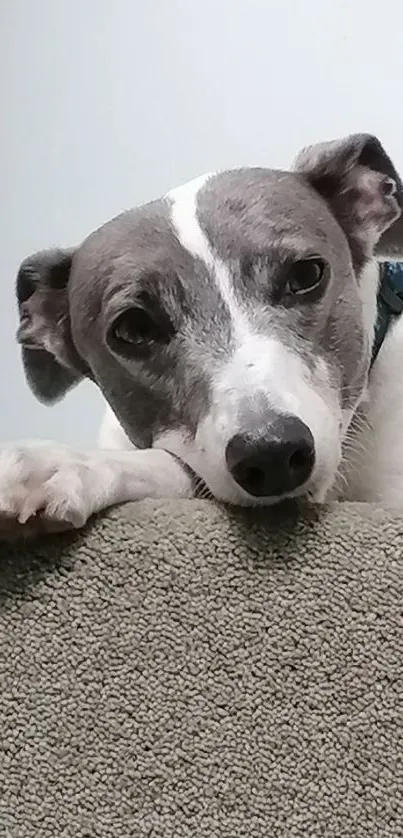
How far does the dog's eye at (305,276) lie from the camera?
110cm

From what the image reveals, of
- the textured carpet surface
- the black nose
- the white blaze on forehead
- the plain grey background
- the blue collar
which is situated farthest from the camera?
the plain grey background

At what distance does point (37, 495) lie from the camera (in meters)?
0.83

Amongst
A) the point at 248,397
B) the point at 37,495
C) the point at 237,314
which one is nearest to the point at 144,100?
the point at 237,314

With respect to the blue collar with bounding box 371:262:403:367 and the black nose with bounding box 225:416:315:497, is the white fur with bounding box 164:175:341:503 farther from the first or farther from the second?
the blue collar with bounding box 371:262:403:367

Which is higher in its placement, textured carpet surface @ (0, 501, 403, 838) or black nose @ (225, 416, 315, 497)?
black nose @ (225, 416, 315, 497)


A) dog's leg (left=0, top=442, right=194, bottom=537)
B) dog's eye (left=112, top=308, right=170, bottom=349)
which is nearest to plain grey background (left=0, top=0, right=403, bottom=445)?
dog's eye (left=112, top=308, right=170, bottom=349)

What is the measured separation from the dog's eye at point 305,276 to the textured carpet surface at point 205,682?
0.32m

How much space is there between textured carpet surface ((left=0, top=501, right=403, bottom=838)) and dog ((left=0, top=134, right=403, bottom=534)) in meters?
0.06

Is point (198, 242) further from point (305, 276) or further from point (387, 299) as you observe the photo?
point (387, 299)

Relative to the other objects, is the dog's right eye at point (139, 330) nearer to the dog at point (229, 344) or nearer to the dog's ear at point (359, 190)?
the dog at point (229, 344)

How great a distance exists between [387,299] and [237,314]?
1.01 feet

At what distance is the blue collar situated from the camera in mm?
1271

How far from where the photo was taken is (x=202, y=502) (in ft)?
3.00

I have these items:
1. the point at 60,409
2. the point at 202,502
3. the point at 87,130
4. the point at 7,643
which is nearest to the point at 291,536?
the point at 202,502
